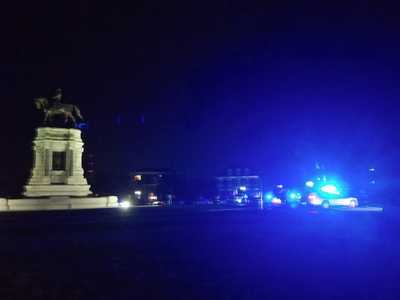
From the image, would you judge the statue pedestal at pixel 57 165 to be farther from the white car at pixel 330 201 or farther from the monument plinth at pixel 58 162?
the white car at pixel 330 201

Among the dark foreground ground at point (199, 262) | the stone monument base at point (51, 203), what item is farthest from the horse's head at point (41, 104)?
the dark foreground ground at point (199, 262)

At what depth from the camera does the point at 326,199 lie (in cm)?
3406

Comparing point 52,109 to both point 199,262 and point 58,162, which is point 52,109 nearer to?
point 58,162

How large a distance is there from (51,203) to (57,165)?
4143mm

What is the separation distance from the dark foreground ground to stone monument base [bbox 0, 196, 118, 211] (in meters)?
13.4

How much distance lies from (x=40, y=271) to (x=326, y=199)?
27.8 m

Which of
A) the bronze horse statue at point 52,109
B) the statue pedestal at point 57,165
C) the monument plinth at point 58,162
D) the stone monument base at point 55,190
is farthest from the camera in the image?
the bronze horse statue at point 52,109

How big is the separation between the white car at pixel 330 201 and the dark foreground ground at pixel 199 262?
15.4m

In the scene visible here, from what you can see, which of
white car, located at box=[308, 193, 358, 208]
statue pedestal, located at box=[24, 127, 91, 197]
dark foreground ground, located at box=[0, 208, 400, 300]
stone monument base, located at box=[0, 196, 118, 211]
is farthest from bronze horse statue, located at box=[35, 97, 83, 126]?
white car, located at box=[308, 193, 358, 208]

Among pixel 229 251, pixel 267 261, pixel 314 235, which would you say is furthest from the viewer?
pixel 314 235

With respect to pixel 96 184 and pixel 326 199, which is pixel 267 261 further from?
pixel 96 184

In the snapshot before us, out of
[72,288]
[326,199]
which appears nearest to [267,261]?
[72,288]

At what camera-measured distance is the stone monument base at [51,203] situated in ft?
103

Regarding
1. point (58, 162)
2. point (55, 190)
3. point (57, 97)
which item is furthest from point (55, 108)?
point (55, 190)
